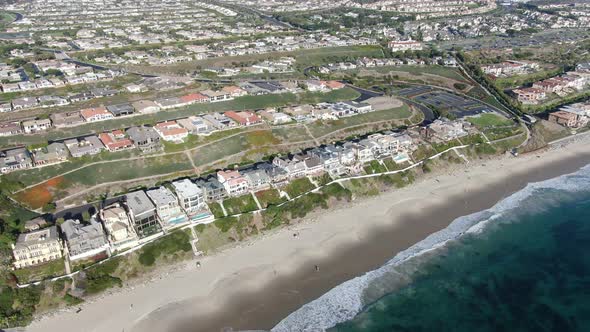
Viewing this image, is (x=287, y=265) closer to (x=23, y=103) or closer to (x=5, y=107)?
(x=23, y=103)

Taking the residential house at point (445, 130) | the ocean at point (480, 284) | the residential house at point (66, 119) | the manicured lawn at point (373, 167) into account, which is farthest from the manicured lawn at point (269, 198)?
the residential house at point (66, 119)

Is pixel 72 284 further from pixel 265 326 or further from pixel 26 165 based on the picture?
pixel 26 165

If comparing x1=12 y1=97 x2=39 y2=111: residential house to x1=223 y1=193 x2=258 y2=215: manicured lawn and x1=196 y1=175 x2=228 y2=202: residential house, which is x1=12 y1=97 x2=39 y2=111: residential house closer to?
x1=196 y1=175 x2=228 y2=202: residential house

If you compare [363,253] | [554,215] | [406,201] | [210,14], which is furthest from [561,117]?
[210,14]

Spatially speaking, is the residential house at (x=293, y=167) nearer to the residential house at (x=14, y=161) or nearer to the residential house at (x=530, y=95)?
the residential house at (x=14, y=161)

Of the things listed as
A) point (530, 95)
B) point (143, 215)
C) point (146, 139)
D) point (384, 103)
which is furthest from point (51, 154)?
point (530, 95)

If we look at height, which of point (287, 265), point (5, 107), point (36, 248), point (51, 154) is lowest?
point (287, 265)

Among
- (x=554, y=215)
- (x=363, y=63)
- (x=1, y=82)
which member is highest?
(x=1, y=82)

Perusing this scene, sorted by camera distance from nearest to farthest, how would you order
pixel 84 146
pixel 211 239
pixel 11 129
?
pixel 211 239
pixel 84 146
pixel 11 129
